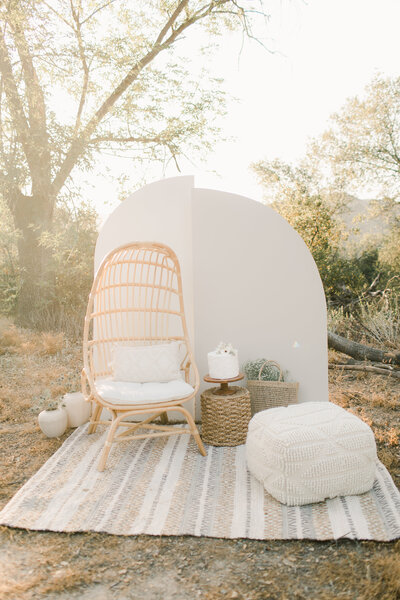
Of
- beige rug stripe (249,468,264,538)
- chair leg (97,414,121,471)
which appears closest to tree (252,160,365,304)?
beige rug stripe (249,468,264,538)

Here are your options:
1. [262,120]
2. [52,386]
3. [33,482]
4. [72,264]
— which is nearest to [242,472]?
[33,482]

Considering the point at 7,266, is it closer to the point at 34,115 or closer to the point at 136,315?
the point at 34,115

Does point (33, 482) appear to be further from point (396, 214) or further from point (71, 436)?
point (396, 214)

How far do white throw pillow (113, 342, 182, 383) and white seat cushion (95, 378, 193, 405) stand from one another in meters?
0.06

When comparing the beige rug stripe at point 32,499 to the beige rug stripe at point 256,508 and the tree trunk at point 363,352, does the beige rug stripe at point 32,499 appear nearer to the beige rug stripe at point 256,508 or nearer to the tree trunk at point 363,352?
the beige rug stripe at point 256,508

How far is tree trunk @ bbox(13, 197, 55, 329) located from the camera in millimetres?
7617

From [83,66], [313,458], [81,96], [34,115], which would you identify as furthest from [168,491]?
[83,66]

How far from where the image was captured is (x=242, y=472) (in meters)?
2.58

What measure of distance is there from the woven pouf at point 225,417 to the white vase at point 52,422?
1.00 m

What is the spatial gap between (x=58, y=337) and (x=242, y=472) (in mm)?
4465

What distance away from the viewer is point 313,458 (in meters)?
2.21

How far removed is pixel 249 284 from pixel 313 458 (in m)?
1.51

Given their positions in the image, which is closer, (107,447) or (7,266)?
(107,447)

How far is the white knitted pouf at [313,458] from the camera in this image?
7.23ft
